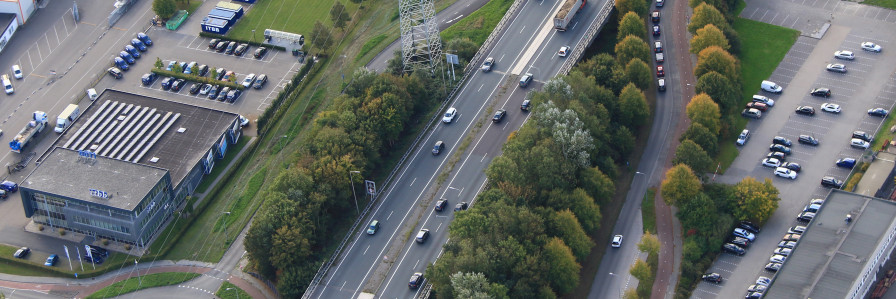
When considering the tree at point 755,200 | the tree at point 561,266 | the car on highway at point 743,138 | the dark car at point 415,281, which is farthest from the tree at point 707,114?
the dark car at point 415,281

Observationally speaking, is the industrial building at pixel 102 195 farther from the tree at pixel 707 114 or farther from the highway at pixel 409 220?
the tree at pixel 707 114

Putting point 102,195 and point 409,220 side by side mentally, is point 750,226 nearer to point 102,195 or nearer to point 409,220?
point 409,220

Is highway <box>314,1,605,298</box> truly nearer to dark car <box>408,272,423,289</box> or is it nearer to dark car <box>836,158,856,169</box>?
dark car <box>408,272,423,289</box>

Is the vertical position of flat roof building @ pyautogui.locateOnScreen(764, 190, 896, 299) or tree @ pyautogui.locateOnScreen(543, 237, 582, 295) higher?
flat roof building @ pyautogui.locateOnScreen(764, 190, 896, 299)

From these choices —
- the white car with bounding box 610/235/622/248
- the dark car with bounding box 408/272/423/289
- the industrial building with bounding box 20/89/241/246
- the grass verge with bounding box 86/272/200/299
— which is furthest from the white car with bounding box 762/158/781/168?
the industrial building with bounding box 20/89/241/246

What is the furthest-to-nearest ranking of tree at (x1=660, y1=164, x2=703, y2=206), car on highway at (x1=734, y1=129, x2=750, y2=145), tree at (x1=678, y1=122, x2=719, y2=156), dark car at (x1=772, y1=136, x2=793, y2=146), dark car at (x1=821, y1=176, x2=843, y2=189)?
car on highway at (x1=734, y1=129, x2=750, y2=145) → dark car at (x1=772, y1=136, x2=793, y2=146) → tree at (x1=678, y1=122, x2=719, y2=156) → dark car at (x1=821, y1=176, x2=843, y2=189) → tree at (x1=660, y1=164, x2=703, y2=206)

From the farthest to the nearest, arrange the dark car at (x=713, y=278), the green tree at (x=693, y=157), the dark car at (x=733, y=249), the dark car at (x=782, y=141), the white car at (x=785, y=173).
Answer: the dark car at (x=782, y=141), the white car at (x=785, y=173), the green tree at (x=693, y=157), the dark car at (x=733, y=249), the dark car at (x=713, y=278)

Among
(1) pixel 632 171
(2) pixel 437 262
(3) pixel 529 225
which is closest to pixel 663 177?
(1) pixel 632 171
